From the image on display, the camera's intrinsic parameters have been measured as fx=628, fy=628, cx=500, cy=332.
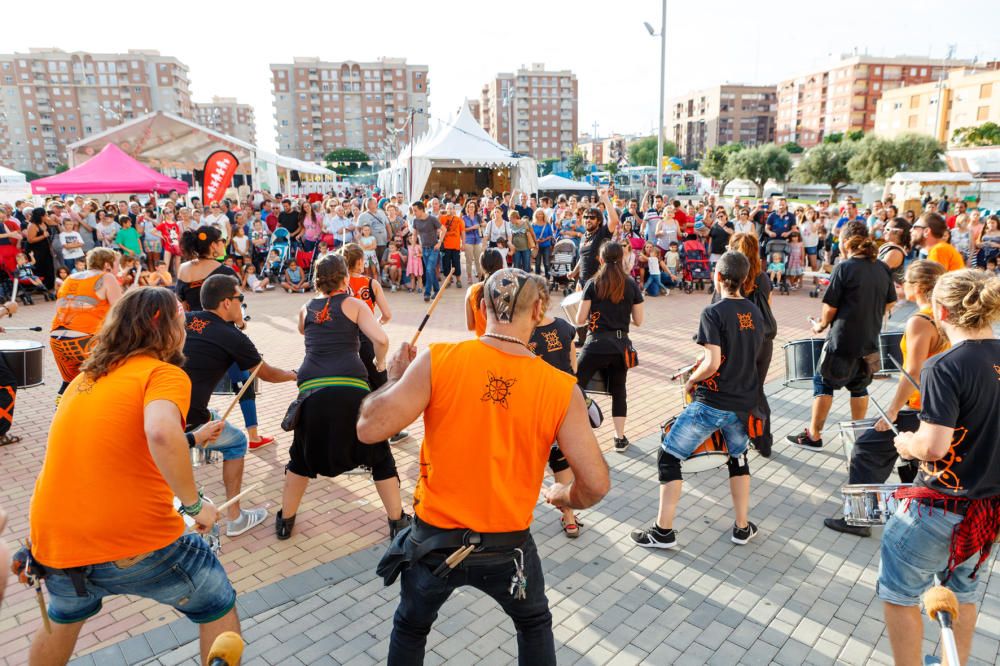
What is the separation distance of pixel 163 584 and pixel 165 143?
2333cm

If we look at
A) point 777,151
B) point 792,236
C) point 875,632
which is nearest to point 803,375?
point 875,632

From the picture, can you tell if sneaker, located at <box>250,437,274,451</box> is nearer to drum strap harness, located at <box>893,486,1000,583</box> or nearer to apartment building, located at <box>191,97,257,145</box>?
drum strap harness, located at <box>893,486,1000,583</box>

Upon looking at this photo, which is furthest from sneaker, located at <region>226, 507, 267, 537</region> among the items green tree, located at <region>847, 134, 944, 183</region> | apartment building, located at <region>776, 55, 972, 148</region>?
apartment building, located at <region>776, 55, 972, 148</region>

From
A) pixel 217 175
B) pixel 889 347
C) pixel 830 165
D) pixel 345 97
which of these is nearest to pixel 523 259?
pixel 217 175

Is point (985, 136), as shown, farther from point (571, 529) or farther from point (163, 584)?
point (163, 584)

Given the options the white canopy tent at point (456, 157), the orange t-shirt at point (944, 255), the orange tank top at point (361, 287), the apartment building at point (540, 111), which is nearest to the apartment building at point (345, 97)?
the apartment building at point (540, 111)

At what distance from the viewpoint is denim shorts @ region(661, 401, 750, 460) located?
392 cm

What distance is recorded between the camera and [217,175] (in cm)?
1552

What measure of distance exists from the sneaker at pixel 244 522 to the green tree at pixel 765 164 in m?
69.6

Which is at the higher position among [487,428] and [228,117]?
[228,117]

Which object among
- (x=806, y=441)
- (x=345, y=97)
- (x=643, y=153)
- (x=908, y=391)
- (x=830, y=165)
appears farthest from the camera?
(x=345, y=97)

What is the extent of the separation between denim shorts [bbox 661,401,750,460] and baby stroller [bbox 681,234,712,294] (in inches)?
420

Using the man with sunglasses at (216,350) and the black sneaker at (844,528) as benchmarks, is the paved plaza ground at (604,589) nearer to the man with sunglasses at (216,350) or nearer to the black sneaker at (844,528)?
the black sneaker at (844,528)

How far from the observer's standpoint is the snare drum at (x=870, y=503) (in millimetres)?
2941
